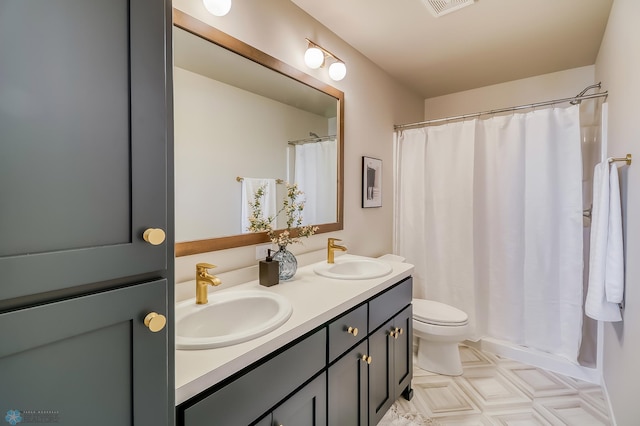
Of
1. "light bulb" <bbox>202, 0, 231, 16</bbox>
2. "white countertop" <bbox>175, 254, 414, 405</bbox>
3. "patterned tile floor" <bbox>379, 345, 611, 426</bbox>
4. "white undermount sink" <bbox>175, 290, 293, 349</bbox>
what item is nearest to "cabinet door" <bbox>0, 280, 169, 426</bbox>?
"white countertop" <bbox>175, 254, 414, 405</bbox>

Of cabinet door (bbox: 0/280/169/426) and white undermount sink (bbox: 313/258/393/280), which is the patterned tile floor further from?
cabinet door (bbox: 0/280/169/426)

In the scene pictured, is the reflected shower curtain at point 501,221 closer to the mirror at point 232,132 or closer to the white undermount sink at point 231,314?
the mirror at point 232,132

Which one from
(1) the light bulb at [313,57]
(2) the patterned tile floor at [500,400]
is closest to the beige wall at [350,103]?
(1) the light bulb at [313,57]

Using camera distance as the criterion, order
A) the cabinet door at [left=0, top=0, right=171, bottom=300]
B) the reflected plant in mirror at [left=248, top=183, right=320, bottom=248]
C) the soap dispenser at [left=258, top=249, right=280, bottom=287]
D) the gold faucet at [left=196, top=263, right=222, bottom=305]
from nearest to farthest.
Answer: the cabinet door at [left=0, top=0, right=171, bottom=300], the gold faucet at [left=196, top=263, right=222, bottom=305], the soap dispenser at [left=258, top=249, right=280, bottom=287], the reflected plant in mirror at [left=248, top=183, right=320, bottom=248]

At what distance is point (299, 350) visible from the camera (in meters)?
1.00

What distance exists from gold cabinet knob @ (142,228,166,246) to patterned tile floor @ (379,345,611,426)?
1699 mm

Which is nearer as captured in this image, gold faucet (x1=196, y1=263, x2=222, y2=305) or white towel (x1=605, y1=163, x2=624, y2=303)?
gold faucet (x1=196, y1=263, x2=222, y2=305)

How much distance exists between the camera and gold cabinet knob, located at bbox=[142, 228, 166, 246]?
1.94 ft

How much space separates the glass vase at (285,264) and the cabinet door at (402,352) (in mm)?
657

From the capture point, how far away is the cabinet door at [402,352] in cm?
165

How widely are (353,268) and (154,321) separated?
4.79 ft

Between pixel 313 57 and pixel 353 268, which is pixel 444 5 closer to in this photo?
pixel 313 57

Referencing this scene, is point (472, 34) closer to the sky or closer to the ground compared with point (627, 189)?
closer to the sky

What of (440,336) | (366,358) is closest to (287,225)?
(366,358)
